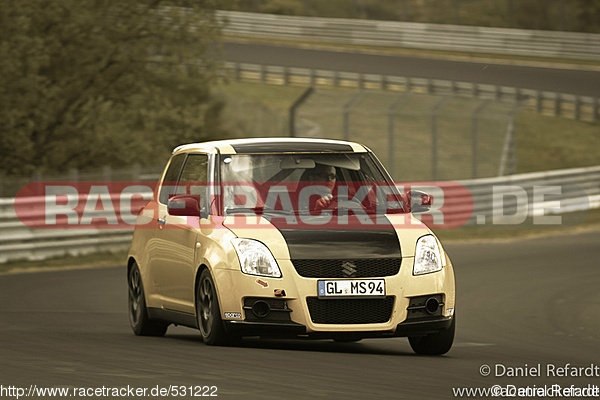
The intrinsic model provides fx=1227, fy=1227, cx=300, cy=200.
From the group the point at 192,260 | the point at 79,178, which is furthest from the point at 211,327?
the point at 79,178

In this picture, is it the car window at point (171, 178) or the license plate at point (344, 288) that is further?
the car window at point (171, 178)

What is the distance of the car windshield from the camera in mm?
9859

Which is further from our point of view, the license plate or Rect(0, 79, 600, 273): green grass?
Rect(0, 79, 600, 273): green grass

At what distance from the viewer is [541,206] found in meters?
27.9

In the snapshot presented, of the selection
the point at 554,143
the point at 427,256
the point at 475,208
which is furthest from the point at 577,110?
the point at 427,256

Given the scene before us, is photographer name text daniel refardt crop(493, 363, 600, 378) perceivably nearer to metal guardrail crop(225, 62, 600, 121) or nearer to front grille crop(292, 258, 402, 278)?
front grille crop(292, 258, 402, 278)

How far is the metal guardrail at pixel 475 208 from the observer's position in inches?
806

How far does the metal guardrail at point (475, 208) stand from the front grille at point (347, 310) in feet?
40.2

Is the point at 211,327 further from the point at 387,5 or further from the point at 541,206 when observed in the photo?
the point at 387,5

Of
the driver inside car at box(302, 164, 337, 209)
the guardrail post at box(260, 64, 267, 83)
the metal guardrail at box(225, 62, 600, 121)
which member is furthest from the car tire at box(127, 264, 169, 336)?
the guardrail post at box(260, 64, 267, 83)

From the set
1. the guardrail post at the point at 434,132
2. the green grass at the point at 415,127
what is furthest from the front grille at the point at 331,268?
the green grass at the point at 415,127

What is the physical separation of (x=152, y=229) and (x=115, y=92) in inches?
678

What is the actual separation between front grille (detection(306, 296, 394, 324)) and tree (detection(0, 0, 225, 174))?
16.5m

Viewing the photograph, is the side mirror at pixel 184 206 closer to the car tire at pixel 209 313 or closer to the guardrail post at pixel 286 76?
the car tire at pixel 209 313
